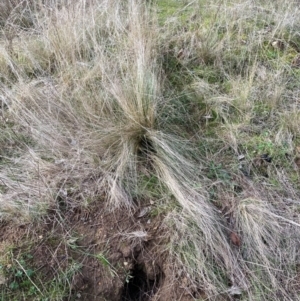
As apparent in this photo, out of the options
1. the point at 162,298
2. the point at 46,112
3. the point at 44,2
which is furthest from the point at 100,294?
the point at 44,2

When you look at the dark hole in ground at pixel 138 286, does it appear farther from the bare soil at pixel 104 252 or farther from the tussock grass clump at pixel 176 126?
the tussock grass clump at pixel 176 126

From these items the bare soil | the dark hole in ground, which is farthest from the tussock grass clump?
the dark hole in ground

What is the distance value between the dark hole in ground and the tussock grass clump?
0.18 metres

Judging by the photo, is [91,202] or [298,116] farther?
[298,116]

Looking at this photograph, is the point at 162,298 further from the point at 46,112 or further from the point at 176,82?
the point at 176,82

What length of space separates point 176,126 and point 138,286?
37.8 inches

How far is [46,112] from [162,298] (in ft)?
4.27

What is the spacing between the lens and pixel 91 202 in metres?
2.09

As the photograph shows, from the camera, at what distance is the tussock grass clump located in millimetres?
1920

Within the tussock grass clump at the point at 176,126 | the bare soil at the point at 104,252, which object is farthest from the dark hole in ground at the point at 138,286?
the tussock grass clump at the point at 176,126

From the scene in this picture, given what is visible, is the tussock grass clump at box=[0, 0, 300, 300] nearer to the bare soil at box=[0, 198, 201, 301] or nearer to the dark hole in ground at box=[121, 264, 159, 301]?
the bare soil at box=[0, 198, 201, 301]

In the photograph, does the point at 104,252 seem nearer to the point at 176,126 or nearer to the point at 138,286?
the point at 138,286

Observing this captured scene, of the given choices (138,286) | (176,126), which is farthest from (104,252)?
(176,126)

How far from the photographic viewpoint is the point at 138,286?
6.36 feet
